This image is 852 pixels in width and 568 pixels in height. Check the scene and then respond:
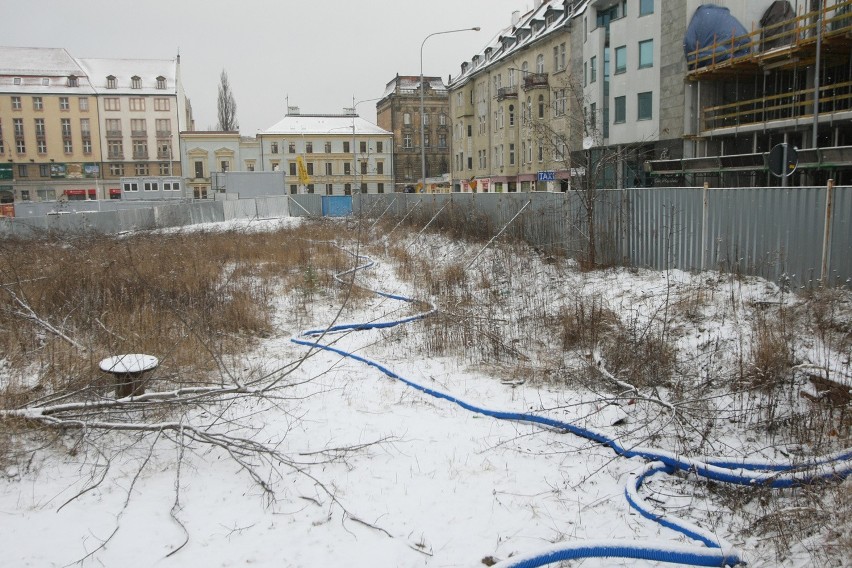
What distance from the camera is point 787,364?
23.4 feet

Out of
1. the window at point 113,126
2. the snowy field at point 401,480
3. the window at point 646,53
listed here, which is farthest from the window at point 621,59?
the window at point 113,126

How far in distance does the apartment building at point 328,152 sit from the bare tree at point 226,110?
7.82 m

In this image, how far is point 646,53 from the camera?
1341 inches

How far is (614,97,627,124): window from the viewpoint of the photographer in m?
35.6

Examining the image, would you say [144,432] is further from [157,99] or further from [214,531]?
[157,99]

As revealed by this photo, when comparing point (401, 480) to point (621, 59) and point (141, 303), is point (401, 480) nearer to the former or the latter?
point (141, 303)

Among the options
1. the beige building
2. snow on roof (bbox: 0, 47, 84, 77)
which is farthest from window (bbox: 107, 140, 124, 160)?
the beige building

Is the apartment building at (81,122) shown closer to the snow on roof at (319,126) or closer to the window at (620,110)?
the snow on roof at (319,126)

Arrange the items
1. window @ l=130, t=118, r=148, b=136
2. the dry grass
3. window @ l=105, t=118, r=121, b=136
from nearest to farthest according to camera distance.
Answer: the dry grass → window @ l=105, t=118, r=121, b=136 → window @ l=130, t=118, r=148, b=136

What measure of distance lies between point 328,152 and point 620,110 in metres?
56.4

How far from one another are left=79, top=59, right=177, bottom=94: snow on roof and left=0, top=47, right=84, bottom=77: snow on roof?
1724mm

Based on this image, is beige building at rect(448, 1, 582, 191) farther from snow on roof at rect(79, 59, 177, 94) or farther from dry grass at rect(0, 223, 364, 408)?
snow on roof at rect(79, 59, 177, 94)

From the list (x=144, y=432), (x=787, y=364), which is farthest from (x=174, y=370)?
(x=787, y=364)

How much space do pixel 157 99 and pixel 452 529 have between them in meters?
88.0
